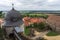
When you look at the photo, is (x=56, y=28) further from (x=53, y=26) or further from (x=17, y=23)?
(x=17, y=23)

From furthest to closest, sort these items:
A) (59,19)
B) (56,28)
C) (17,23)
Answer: (59,19) < (56,28) < (17,23)

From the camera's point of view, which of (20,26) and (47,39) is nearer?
(20,26)

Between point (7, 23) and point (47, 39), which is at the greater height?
point (7, 23)

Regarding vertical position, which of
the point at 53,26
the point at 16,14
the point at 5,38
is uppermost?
the point at 16,14

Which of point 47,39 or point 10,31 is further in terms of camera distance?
point 47,39

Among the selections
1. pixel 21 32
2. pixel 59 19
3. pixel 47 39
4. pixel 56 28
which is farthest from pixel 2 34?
pixel 59 19

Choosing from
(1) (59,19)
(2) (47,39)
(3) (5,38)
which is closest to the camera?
(3) (5,38)

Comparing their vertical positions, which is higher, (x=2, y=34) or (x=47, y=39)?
(x=2, y=34)

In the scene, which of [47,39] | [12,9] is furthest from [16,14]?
[47,39]

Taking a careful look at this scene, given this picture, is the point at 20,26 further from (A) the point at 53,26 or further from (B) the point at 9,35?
(A) the point at 53,26
